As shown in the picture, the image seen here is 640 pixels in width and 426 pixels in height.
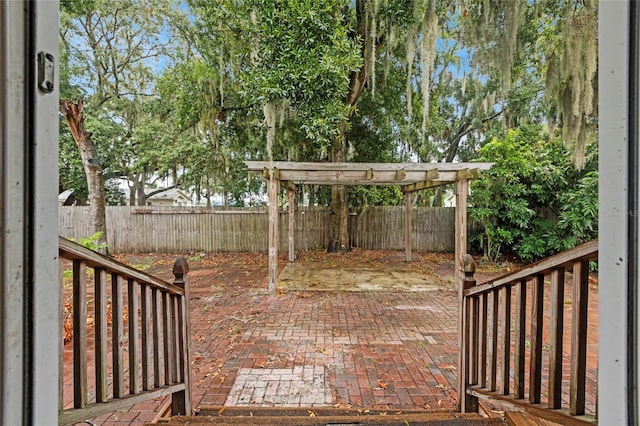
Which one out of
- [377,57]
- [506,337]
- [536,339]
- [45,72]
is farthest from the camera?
[377,57]

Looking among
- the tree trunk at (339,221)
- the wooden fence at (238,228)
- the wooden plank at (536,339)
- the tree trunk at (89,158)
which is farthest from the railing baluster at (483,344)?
the wooden fence at (238,228)

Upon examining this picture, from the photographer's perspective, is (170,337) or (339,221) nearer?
(170,337)

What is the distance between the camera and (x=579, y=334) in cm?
113

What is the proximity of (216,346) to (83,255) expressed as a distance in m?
2.59

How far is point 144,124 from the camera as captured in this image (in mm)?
10688

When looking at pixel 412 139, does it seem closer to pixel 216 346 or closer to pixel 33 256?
pixel 216 346

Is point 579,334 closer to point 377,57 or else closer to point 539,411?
point 539,411

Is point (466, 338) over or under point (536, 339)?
under

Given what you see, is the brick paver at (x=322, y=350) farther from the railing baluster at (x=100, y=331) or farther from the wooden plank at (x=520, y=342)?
the railing baluster at (x=100, y=331)

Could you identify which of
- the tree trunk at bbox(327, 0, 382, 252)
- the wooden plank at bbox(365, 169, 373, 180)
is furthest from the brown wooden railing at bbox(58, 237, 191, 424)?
the tree trunk at bbox(327, 0, 382, 252)

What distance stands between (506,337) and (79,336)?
196 cm

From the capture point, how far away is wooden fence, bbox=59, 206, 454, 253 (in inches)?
399

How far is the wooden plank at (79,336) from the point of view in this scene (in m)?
1.17

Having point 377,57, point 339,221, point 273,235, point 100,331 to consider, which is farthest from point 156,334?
point 339,221
